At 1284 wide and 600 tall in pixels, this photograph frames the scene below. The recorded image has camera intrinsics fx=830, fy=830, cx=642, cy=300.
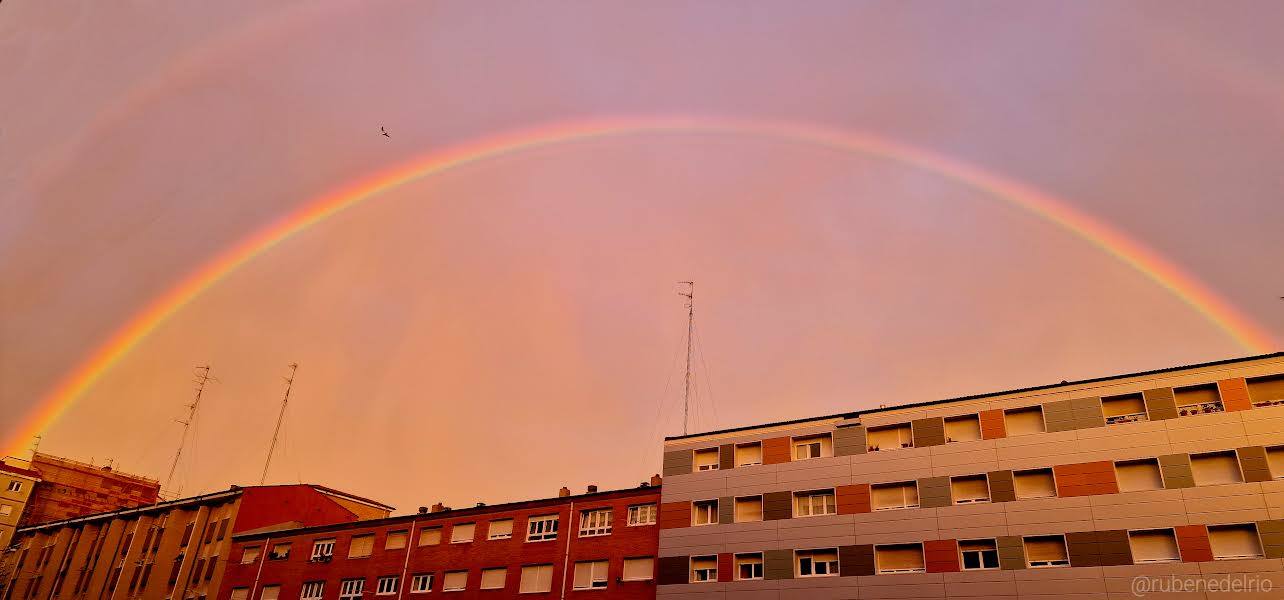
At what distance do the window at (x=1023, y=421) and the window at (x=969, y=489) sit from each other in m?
2.74

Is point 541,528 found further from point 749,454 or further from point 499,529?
point 749,454

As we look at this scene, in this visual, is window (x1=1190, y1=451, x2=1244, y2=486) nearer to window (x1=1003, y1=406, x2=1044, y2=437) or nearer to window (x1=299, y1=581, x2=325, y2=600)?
window (x1=1003, y1=406, x2=1044, y2=437)

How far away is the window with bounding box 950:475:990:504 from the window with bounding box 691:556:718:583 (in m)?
12.9

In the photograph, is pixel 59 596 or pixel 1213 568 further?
pixel 59 596

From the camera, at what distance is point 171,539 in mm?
67938

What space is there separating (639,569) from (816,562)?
10.4 m

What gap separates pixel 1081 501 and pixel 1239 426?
7.00 meters

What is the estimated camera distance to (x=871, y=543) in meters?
40.8

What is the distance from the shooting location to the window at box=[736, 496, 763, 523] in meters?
45.2

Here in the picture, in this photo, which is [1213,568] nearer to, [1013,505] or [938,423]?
[1013,505]

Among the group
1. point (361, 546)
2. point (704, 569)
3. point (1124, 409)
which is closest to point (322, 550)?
point (361, 546)

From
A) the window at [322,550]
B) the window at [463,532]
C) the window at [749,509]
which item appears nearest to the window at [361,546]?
the window at [322,550]

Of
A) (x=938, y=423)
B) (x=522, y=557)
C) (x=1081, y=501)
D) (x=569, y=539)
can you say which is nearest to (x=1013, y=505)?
(x=1081, y=501)

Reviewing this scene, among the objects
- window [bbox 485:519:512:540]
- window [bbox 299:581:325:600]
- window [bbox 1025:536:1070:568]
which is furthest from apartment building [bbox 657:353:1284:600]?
window [bbox 299:581:325:600]
